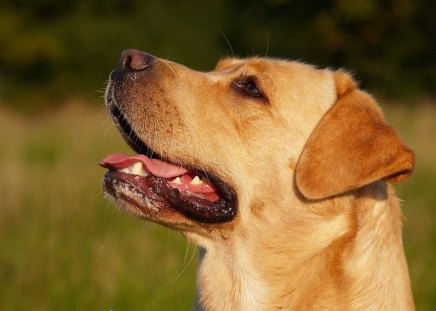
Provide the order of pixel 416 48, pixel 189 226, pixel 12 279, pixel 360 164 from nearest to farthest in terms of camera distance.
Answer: pixel 360 164
pixel 189 226
pixel 12 279
pixel 416 48

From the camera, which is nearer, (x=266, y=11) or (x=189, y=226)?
(x=189, y=226)

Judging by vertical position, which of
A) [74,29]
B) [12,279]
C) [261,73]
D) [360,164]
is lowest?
[12,279]

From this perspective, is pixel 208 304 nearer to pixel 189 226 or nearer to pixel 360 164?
pixel 189 226

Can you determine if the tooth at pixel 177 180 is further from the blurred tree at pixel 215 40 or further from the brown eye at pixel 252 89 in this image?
the blurred tree at pixel 215 40

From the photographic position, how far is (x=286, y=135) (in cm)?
399

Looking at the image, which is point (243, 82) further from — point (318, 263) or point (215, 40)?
point (215, 40)

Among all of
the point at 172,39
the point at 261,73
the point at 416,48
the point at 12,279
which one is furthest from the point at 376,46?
the point at 261,73

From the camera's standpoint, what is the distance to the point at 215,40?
94.0ft

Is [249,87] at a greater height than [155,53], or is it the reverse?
[155,53]

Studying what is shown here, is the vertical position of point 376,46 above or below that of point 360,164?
above

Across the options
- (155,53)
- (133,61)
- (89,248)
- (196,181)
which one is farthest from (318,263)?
(155,53)

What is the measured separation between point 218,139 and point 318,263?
76 cm

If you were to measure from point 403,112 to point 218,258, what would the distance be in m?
14.3

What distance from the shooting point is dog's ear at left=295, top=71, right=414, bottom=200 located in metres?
3.59
